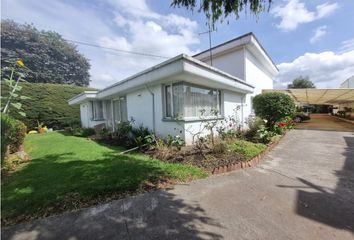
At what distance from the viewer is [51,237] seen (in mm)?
2506

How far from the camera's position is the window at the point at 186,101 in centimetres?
735

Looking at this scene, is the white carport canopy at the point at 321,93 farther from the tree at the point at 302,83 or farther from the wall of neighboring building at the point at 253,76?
the tree at the point at 302,83

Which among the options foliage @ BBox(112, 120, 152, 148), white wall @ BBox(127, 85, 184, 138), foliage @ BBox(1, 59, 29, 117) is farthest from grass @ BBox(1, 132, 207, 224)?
white wall @ BBox(127, 85, 184, 138)

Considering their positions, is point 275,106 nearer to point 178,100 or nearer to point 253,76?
point 253,76

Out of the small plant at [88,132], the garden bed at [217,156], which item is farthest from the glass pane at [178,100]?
the small plant at [88,132]

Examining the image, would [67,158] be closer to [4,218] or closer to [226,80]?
[4,218]

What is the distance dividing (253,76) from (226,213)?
42.4 feet

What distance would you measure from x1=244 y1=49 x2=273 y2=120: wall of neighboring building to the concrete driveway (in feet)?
29.6

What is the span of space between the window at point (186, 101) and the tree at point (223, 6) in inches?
133

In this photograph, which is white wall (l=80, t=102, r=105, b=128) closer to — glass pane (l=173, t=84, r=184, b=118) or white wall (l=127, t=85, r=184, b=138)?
white wall (l=127, t=85, r=184, b=138)

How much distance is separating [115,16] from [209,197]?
32.7 ft

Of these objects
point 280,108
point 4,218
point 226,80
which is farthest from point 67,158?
point 280,108

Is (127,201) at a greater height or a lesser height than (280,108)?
Result: lesser

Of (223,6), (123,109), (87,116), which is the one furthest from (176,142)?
(87,116)
